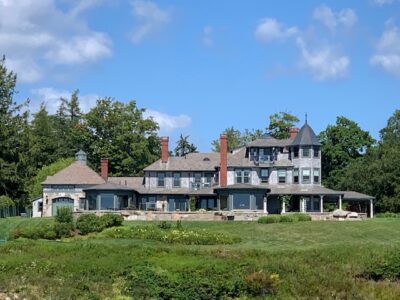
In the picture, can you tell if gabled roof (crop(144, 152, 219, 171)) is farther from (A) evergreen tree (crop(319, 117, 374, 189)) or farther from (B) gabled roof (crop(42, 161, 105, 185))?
(A) evergreen tree (crop(319, 117, 374, 189))

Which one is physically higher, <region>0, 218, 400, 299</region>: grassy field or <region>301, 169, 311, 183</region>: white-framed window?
<region>301, 169, 311, 183</region>: white-framed window

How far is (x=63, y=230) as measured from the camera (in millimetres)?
39562

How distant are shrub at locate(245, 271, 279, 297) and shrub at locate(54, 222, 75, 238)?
17.0 metres

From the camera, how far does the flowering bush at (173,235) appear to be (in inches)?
1419

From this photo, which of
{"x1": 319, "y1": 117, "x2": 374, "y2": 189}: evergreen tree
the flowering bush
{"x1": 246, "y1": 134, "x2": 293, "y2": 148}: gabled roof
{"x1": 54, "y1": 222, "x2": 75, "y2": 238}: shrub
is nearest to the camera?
the flowering bush

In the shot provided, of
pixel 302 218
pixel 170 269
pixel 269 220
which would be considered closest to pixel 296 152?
pixel 302 218

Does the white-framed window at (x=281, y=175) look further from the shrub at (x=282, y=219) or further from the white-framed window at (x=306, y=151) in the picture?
the shrub at (x=282, y=219)

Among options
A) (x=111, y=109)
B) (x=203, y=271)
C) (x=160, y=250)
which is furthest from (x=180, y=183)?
(x=203, y=271)

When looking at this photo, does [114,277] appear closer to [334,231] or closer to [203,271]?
[203,271]

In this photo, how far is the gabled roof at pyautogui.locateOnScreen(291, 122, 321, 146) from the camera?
6325 centimetres

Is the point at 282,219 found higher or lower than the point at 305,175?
lower

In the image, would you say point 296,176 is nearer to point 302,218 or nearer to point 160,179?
point 160,179

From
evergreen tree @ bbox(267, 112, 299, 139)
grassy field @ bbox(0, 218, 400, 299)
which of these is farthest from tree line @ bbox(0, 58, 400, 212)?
grassy field @ bbox(0, 218, 400, 299)

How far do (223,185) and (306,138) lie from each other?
320 inches
